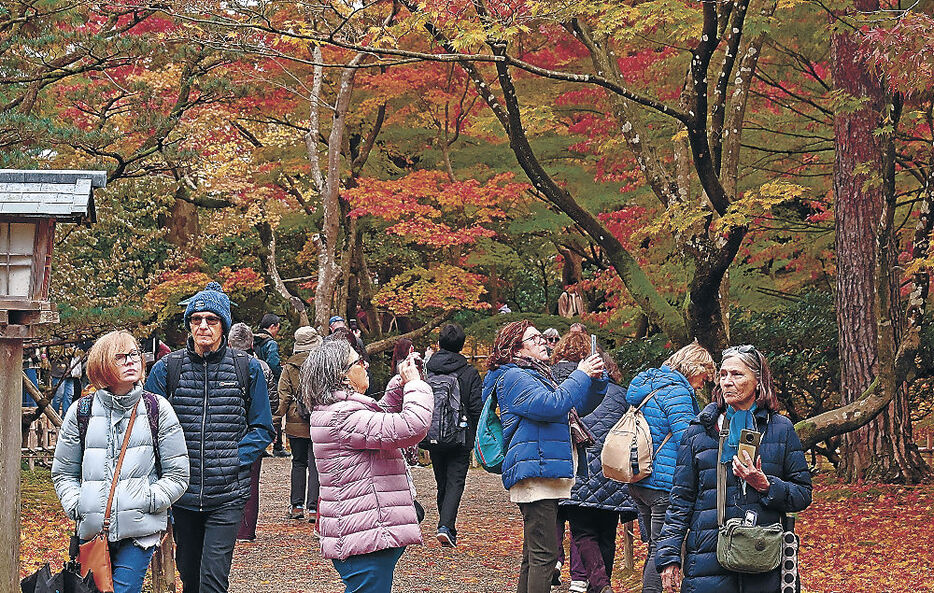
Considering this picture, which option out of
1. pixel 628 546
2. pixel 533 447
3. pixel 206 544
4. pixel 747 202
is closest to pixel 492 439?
pixel 533 447

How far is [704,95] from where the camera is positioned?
9.84m

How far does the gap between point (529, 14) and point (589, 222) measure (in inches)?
109

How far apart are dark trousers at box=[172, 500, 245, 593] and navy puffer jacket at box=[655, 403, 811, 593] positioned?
2.73 meters

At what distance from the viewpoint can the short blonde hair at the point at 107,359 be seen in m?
5.38

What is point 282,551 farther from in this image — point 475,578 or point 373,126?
point 373,126

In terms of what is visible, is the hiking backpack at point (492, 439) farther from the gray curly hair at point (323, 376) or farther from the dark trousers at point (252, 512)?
the dark trousers at point (252, 512)

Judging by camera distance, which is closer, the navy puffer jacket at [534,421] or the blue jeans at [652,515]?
the navy puffer jacket at [534,421]

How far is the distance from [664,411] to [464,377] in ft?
12.6

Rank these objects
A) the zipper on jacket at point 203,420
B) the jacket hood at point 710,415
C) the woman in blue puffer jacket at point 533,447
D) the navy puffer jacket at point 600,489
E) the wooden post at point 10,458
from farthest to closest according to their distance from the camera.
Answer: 1. the navy puffer jacket at point 600,489
2. the wooden post at point 10,458
3. the woman in blue puffer jacket at point 533,447
4. the zipper on jacket at point 203,420
5. the jacket hood at point 710,415

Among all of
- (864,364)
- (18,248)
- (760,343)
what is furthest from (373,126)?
(18,248)

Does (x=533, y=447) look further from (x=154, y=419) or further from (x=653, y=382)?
(x=154, y=419)

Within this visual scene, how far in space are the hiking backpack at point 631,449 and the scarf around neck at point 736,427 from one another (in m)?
2.07

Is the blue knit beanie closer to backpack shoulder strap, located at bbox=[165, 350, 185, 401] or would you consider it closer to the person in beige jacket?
backpack shoulder strap, located at bbox=[165, 350, 185, 401]

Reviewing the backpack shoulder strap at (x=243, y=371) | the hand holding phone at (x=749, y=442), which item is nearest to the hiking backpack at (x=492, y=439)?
the backpack shoulder strap at (x=243, y=371)
